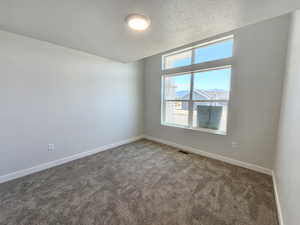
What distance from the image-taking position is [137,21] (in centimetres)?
159

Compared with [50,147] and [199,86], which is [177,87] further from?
[50,147]

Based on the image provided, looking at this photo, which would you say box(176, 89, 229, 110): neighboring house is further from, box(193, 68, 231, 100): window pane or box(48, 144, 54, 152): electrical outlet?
box(48, 144, 54, 152): electrical outlet

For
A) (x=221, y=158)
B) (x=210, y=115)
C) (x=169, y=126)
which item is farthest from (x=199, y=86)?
(x=221, y=158)

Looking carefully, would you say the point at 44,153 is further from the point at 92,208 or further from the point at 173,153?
the point at 173,153

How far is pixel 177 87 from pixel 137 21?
85.2 inches

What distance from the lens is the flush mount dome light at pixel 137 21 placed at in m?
1.53

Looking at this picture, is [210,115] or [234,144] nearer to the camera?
[234,144]

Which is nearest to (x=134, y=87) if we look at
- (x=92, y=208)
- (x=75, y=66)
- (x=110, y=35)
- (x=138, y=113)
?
(x=138, y=113)

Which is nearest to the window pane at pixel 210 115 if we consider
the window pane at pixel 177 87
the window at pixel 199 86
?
the window at pixel 199 86

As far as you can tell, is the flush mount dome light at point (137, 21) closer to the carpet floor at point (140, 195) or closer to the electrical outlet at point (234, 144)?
the carpet floor at point (140, 195)

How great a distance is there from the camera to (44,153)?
2338 mm

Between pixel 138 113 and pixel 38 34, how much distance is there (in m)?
2.80

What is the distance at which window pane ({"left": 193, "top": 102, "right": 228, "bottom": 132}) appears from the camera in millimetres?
2717

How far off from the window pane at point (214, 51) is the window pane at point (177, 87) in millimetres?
497
